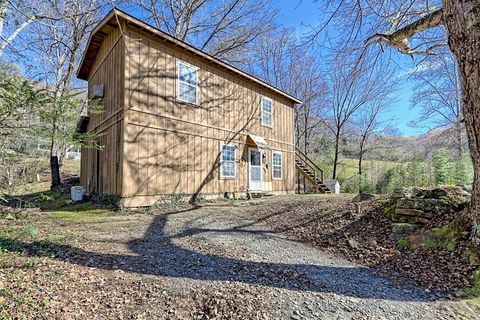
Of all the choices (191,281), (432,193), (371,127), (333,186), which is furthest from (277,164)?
(371,127)

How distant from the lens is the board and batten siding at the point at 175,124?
8414mm

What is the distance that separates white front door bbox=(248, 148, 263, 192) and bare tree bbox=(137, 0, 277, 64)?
8716mm

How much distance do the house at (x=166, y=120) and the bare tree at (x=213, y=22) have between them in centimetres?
625

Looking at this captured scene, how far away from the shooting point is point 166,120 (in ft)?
30.5

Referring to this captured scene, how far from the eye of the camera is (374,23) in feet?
21.5

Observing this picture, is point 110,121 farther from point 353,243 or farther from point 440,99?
point 440,99

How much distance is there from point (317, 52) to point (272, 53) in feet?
57.1

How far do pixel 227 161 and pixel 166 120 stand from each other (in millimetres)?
3471

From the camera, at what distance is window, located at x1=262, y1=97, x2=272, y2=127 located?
1384 cm

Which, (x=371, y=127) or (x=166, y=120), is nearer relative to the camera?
(x=166, y=120)

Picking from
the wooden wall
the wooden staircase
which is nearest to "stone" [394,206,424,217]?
the wooden wall

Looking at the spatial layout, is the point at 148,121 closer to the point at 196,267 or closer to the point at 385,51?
the point at 196,267

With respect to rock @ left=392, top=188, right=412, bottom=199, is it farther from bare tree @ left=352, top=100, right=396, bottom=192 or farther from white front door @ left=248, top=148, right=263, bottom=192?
bare tree @ left=352, top=100, right=396, bottom=192

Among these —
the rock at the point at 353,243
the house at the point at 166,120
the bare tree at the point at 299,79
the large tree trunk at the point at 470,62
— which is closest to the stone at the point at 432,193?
the large tree trunk at the point at 470,62
